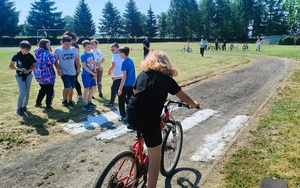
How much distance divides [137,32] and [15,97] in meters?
89.2

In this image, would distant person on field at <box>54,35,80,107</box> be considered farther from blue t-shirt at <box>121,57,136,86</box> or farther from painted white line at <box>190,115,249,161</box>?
painted white line at <box>190,115,249,161</box>

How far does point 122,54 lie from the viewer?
22.6ft

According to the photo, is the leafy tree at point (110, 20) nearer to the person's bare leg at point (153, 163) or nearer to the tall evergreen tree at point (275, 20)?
the tall evergreen tree at point (275, 20)

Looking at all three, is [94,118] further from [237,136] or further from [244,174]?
[244,174]

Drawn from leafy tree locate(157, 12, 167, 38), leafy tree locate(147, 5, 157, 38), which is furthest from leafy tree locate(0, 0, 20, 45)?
leafy tree locate(157, 12, 167, 38)

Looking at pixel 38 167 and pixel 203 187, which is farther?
pixel 38 167

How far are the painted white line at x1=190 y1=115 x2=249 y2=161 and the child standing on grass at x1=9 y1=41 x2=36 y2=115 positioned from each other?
531cm

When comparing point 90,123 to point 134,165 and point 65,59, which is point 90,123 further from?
point 134,165

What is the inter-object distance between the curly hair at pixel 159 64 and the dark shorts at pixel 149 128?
0.60 meters

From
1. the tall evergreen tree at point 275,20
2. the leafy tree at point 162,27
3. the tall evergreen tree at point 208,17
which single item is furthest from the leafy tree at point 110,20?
the tall evergreen tree at point 275,20

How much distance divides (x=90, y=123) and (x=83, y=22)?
8650cm

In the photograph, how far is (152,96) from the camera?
3348 millimetres

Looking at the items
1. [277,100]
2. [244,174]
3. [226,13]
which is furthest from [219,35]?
[244,174]

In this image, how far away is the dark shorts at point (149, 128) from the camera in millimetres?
3396
